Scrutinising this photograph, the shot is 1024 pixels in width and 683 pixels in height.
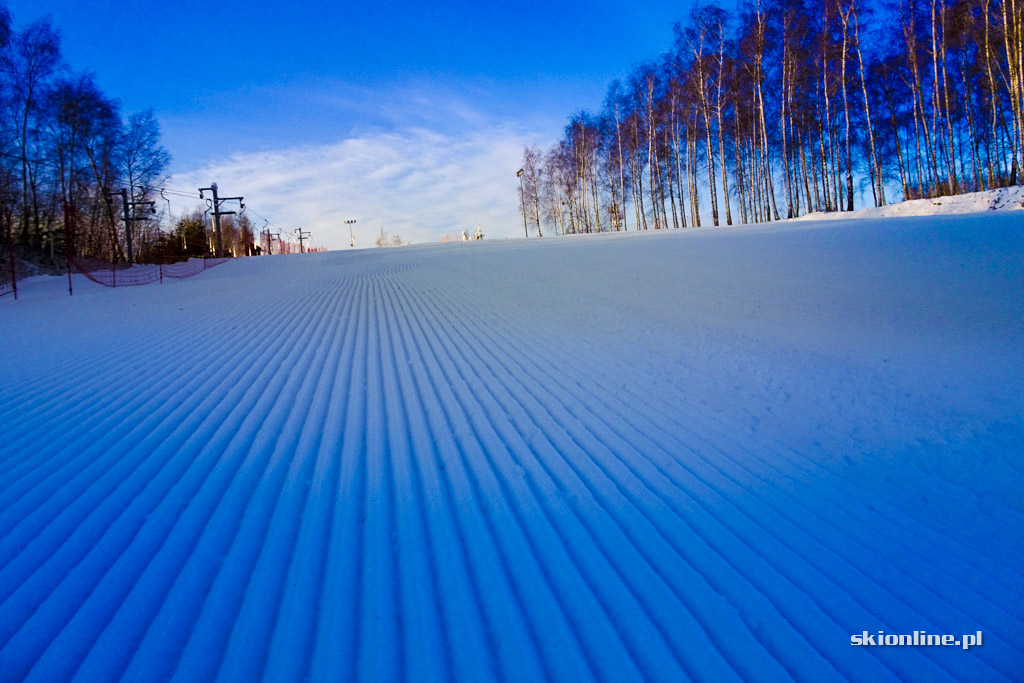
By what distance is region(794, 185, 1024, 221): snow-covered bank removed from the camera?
49.4 ft

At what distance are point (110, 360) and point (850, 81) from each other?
28951 millimetres

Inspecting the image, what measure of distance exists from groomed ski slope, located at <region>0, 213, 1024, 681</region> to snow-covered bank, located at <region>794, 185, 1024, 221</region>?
1230 cm

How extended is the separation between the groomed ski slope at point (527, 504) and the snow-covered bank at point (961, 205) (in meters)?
12.3

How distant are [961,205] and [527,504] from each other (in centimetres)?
2152

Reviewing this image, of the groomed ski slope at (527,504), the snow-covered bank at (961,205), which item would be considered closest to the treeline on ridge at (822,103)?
the snow-covered bank at (961,205)

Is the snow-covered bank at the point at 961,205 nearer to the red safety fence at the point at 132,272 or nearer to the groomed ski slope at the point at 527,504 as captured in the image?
the groomed ski slope at the point at 527,504

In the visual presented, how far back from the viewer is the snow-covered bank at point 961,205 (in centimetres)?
1505

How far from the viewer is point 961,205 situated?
16609mm

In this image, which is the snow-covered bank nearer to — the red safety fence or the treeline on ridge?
the treeline on ridge

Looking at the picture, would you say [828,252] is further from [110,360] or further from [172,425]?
[110,360]

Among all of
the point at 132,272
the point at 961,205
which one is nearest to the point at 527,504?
the point at 961,205

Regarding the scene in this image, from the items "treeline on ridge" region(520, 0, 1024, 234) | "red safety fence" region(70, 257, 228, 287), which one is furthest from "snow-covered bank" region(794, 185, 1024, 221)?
"red safety fence" region(70, 257, 228, 287)

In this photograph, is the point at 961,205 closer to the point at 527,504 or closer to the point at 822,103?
the point at 822,103

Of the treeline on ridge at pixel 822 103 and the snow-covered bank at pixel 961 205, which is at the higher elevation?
the treeline on ridge at pixel 822 103
